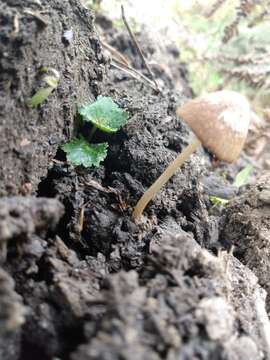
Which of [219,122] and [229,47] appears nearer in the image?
[219,122]

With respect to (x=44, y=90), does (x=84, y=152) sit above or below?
below

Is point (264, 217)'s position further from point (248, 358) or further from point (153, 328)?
point (153, 328)

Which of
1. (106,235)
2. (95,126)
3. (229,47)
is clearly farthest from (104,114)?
(229,47)

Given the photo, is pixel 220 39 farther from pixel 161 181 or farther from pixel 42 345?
pixel 42 345

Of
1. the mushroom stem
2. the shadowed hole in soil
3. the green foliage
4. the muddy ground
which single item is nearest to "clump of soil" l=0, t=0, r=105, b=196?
the muddy ground

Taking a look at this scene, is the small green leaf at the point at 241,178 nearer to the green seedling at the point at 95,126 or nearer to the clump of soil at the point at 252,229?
the clump of soil at the point at 252,229

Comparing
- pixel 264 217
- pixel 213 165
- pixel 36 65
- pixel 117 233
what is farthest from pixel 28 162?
pixel 213 165

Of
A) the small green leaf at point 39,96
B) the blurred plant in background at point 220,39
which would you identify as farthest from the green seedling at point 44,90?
the blurred plant in background at point 220,39
